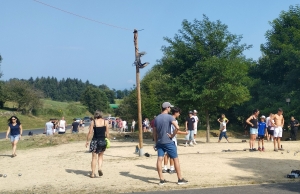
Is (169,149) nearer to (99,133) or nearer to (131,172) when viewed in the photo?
(99,133)

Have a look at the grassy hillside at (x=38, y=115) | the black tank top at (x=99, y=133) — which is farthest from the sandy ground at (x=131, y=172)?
the grassy hillside at (x=38, y=115)

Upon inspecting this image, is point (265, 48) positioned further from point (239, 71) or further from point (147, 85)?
point (239, 71)

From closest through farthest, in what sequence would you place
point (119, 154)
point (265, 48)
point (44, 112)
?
point (119, 154) → point (265, 48) → point (44, 112)

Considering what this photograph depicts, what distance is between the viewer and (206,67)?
866 inches

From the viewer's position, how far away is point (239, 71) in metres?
22.6

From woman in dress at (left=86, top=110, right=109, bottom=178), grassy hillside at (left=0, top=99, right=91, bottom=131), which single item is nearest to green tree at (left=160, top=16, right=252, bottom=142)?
woman in dress at (left=86, top=110, right=109, bottom=178)

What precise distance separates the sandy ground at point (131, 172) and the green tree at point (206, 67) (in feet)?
23.2

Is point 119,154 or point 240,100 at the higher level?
→ point 240,100

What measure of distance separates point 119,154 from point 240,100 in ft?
32.0

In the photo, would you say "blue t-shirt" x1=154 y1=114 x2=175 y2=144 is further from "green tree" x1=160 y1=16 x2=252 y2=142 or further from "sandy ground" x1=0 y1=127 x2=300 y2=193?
"green tree" x1=160 y1=16 x2=252 y2=142

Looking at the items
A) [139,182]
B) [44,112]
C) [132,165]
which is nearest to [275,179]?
[139,182]

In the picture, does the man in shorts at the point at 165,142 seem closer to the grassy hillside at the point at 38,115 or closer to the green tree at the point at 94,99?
the grassy hillside at the point at 38,115

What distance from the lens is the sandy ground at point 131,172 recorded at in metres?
9.99

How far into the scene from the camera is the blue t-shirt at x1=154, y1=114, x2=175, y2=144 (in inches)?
382
